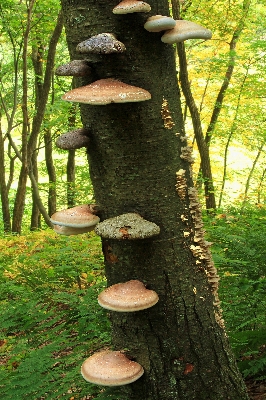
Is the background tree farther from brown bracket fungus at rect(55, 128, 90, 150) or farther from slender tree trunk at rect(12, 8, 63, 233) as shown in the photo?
brown bracket fungus at rect(55, 128, 90, 150)

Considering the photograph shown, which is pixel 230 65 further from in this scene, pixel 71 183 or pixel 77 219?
pixel 77 219

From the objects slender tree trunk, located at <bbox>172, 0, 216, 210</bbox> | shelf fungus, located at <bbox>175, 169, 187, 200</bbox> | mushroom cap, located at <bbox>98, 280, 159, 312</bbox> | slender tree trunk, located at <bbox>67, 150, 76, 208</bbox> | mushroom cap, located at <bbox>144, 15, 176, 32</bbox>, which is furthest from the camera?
slender tree trunk, located at <bbox>67, 150, 76, 208</bbox>

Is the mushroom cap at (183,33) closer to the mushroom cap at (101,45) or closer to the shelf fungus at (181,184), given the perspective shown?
the mushroom cap at (101,45)

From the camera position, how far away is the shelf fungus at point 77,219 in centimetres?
234

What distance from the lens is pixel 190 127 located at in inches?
1030

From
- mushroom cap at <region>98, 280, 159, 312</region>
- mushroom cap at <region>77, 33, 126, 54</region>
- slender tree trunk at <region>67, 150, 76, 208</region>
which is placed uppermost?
mushroom cap at <region>77, 33, 126, 54</region>

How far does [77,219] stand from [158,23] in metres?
1.11

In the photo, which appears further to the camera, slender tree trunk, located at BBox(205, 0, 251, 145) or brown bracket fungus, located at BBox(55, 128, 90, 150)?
slender tree trunk, located at BBox(205, 0, 251, 145)

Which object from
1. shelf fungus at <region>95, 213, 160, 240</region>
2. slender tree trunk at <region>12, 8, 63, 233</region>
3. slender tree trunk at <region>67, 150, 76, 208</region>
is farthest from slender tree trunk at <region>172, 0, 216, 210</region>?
shelf fungus at <region>95, 213, 160, 240</region>

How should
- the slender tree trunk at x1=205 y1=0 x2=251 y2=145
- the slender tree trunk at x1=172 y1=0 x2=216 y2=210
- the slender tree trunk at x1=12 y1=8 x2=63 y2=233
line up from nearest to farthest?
the slender tree trunk at x1=172 y1=0 x2=216 y2=210 < the slender tree trunk at x1=12 y1=8 x2=63 y2=233 < the slender tree trunk at x1=205 y1=0 x2=251 y2=145

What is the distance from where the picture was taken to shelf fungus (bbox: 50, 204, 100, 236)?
2.34m

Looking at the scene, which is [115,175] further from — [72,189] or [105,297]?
[72,189]

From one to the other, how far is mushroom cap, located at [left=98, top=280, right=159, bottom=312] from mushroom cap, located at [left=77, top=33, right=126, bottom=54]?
1210 millimetres

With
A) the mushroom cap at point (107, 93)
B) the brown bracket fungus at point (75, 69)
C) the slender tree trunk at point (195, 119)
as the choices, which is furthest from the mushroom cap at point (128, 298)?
the slender tree trunk at point (195, 119)
